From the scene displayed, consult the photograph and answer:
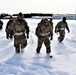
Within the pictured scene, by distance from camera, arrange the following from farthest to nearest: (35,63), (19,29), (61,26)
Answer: (61,26) < (19,29) < (35,63)

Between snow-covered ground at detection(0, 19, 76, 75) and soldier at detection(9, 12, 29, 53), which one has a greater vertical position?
soldier at detection(9, 12, 29, 53)

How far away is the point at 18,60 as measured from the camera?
35.8ft

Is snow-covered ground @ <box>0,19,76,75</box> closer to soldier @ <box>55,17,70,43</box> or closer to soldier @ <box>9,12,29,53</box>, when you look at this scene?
soldier @ <box>9,12,29,53</box>

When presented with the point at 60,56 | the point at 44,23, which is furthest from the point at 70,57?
the point at 44,23

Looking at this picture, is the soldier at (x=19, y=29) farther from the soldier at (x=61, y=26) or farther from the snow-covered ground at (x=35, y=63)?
the soldier at (x=61, y=26)

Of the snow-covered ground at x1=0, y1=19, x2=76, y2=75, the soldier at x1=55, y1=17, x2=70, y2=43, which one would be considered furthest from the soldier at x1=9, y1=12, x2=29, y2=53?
the soldier at x1=55, y1=17, x2=70, y2=43

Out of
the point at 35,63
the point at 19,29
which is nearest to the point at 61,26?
the point at 19,29

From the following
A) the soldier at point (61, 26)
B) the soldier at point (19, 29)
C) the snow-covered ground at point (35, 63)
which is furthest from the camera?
the soldier at point (61, 26)

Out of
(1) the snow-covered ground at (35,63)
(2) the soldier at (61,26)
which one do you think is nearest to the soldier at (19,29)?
(1) the snow-covered ground at (35,63)

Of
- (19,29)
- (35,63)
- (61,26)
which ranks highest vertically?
(19,29)

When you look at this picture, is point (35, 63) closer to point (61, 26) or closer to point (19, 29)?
point (19, 29)

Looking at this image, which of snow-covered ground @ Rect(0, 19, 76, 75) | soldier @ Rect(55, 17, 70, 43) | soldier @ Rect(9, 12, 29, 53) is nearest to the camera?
snow-covered ground @ Rect(0, 19, 76, 75)

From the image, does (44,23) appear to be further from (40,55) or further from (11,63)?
(11,63)

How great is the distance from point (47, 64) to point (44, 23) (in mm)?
2139
